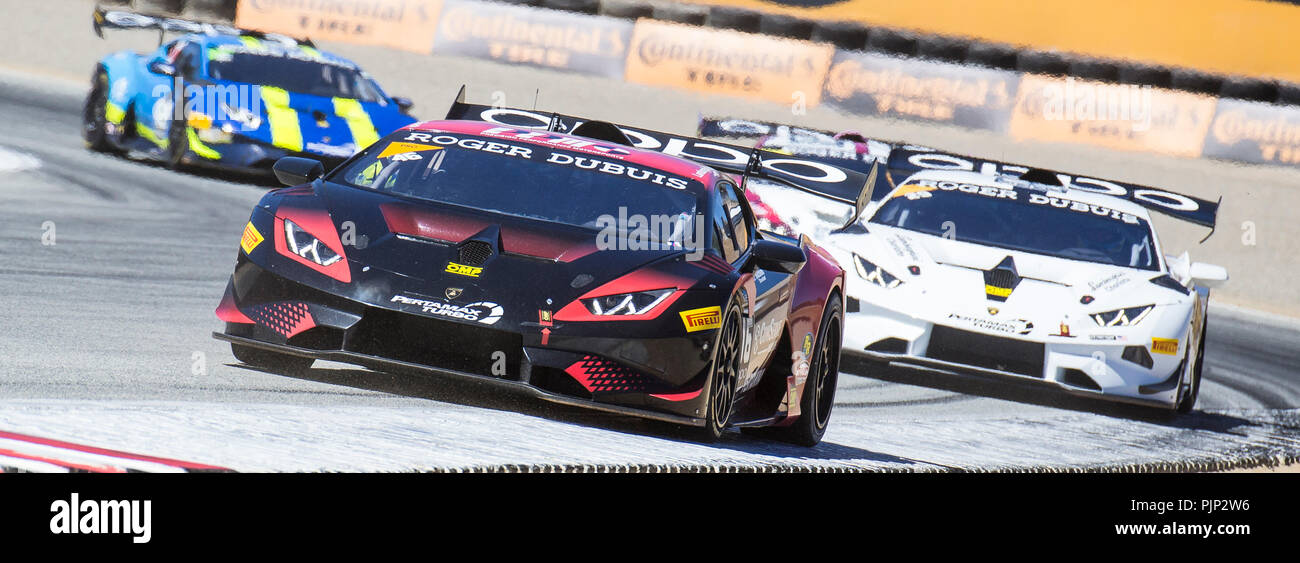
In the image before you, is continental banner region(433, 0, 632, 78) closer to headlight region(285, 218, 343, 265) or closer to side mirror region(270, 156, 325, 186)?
side mirror region(270, 156, 325, 186)

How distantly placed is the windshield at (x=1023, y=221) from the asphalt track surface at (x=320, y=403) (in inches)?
34.0

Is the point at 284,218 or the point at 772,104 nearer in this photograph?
A: the point at 284,218

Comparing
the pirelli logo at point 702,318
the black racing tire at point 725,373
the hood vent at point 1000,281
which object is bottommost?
the hood vent at point 1000,281

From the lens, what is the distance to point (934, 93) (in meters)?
18.9

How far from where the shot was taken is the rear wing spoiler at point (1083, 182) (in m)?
11.3

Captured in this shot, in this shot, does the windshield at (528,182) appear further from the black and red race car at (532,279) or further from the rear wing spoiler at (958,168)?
the rear wing spoiler at (958,168)

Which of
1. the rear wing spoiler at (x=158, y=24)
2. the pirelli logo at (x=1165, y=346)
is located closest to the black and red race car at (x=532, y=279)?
the pirelli logo at (x=1165, y=346)

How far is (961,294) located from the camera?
9836 millimetres

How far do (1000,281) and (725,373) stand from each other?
385 cm

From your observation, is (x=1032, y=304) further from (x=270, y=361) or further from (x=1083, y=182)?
(x=270, y=361)

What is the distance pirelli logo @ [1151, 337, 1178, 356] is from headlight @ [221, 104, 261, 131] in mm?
7966
